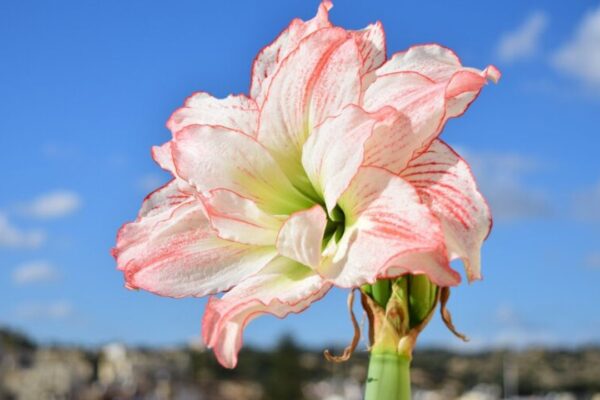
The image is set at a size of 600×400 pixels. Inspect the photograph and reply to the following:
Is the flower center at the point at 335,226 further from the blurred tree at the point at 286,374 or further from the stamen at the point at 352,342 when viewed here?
the blurred tree at the point at 286,374

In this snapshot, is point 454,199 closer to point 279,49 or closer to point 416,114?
point 416,114

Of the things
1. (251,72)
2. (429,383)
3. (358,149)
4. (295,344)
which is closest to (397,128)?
(358,149)

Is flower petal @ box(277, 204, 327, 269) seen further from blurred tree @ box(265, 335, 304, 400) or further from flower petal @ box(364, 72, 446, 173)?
blurred tree @ box(265, 335, 304, 400)

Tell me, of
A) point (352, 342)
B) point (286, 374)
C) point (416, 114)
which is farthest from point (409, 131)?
point (286, 374)

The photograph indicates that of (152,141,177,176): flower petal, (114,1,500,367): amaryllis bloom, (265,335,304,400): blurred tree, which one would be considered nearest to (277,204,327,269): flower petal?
(114,1,500,367): amaryllis bloom

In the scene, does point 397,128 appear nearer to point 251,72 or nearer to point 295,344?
point 251,72

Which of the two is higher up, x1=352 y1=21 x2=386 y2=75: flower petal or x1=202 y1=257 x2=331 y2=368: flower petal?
x1=352 y1=21 x2=386 y2=75: flower petal

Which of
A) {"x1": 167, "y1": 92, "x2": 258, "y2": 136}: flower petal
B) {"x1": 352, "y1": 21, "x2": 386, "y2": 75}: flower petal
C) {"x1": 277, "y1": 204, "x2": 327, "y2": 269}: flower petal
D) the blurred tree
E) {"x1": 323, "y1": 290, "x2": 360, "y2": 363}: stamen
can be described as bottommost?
{"x1": 323, "y1": 290, "x2": 360, "y2": 363}: stamen
